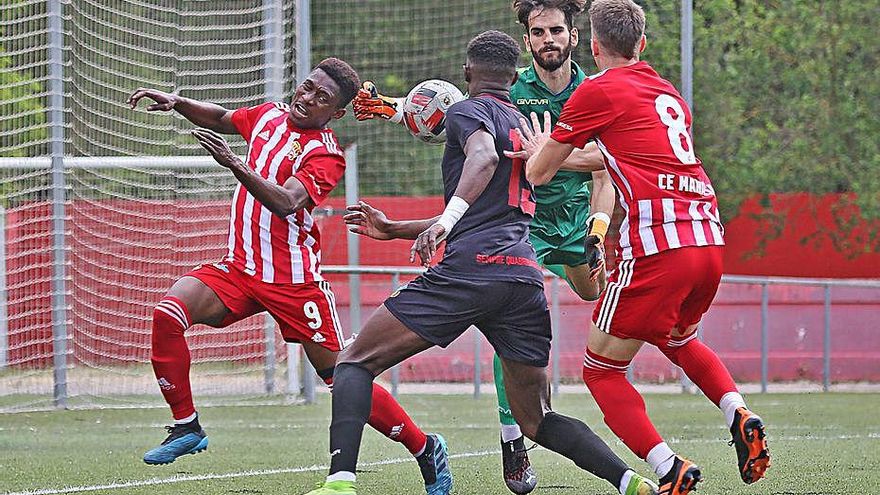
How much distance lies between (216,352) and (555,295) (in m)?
3.61

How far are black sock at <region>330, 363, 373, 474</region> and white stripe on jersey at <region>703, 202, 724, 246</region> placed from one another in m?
1.47

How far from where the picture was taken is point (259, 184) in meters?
6.16

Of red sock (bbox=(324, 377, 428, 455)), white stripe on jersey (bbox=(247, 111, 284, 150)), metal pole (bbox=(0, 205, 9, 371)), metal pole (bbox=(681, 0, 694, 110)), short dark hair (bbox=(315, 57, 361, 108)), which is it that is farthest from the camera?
metal pole (bbox=(681, 0, 694, 110))

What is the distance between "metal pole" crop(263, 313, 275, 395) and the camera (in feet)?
40.9

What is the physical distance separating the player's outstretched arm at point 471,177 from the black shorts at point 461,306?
0.51 ft

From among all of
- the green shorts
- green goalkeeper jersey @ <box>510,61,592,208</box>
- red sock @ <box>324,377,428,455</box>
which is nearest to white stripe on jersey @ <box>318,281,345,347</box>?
red sock @ <box>324,377,428,455</box>

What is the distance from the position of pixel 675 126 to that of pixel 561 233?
5.56ft

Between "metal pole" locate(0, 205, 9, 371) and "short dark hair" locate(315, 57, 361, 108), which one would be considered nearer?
"short dark hair" locate(315, 57, 361, 108)

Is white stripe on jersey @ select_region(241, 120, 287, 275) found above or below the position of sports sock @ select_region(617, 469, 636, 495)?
above

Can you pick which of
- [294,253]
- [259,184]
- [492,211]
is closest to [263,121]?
[294,253]

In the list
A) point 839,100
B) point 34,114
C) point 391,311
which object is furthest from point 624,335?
point 839,100

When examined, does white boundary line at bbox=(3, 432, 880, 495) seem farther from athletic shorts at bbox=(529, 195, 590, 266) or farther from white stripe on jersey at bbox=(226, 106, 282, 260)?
athletic shorts at bbox=(529, 195, 590, 266)

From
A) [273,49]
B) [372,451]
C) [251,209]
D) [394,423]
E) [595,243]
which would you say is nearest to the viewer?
[595,243]

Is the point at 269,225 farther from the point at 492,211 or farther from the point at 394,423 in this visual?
the point at 492,211
